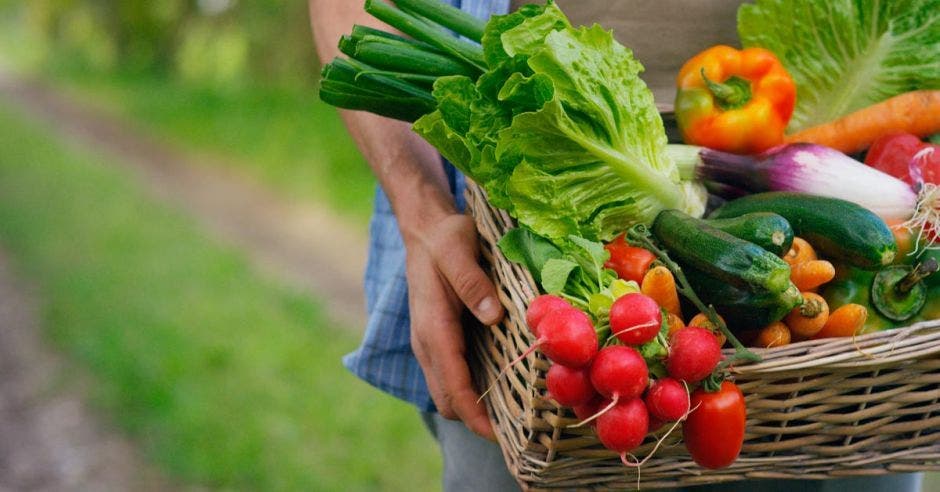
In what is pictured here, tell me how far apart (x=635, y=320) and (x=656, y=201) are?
508mm

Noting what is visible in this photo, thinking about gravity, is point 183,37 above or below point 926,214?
below

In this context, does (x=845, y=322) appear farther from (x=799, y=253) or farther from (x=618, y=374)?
(x=618, y=374)

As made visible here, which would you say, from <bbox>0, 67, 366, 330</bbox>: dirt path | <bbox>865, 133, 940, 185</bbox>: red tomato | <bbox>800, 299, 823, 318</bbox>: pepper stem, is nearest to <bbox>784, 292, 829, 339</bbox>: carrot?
<bbox>800, 299, 823, 318</bbox>: pepper stem

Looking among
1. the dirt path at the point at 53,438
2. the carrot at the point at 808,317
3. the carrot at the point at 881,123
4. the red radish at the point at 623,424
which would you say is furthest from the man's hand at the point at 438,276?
the dirt path at the point at 53,438

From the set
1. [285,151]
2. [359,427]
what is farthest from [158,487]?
[285,151]

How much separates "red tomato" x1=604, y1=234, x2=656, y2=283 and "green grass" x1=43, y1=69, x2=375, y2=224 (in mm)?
6376

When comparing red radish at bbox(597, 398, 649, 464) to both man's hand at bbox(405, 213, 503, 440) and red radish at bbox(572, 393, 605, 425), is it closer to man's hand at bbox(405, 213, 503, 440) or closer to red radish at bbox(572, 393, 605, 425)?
red radish at bbox(572, 393, 605, 425)

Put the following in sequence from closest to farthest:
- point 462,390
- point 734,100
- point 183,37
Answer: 1. point 462,390
2. point 734,100
3. point 183,37

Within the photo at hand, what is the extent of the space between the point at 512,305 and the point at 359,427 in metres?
3.16

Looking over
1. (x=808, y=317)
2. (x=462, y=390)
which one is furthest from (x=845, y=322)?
(x=462, y=390)

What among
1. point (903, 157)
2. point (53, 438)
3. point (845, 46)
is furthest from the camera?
point (53, 438)

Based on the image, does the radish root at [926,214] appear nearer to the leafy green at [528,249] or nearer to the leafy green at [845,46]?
the leafy green at [845,46]

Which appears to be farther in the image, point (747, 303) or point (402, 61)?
point (402, 61)

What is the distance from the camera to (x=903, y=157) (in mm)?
2057
